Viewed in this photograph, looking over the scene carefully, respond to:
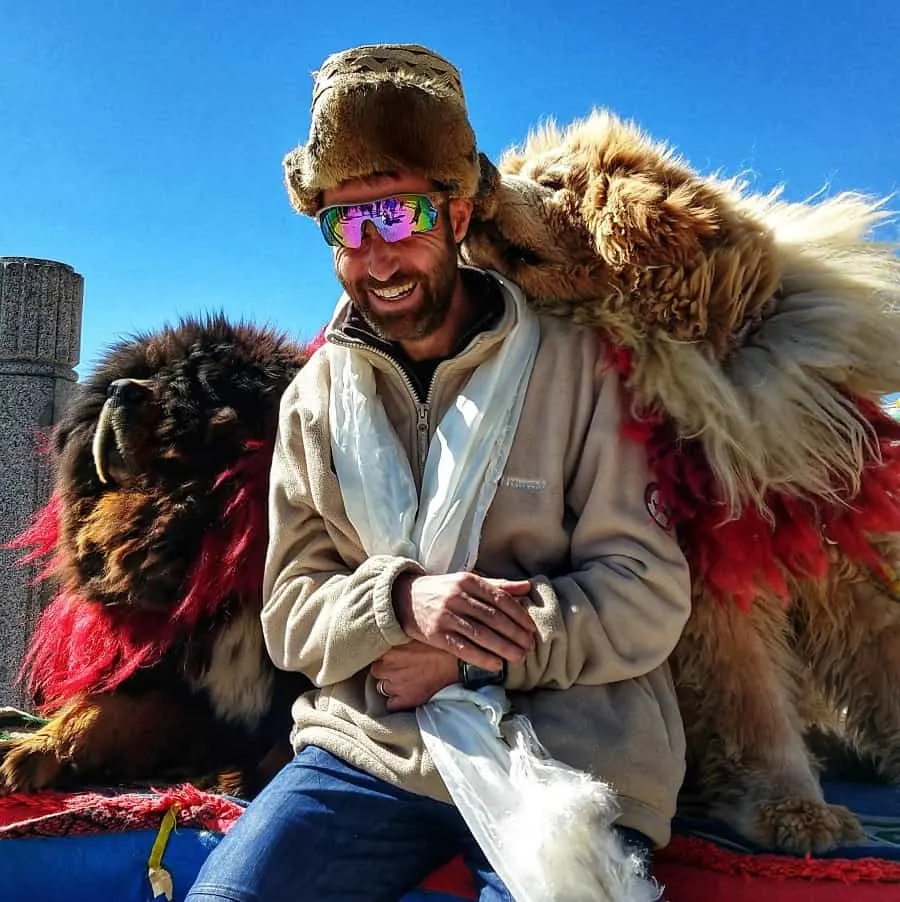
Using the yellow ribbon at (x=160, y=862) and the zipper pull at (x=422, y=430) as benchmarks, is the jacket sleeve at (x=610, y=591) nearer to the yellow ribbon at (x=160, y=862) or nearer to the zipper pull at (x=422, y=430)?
the zipper pull at (x=422, y=430)

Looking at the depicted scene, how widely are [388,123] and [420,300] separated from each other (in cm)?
32

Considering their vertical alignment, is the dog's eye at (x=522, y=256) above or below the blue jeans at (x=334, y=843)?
above

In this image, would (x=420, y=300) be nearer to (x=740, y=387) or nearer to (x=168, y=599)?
(x=740, y=387)

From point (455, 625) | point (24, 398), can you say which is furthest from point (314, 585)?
point (24, 398)

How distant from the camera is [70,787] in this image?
2.04 m

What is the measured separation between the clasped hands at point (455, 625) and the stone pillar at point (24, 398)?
297 cm

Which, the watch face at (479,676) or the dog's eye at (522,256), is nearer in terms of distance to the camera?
the watch face at (479,676)

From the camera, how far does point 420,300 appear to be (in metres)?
1.71

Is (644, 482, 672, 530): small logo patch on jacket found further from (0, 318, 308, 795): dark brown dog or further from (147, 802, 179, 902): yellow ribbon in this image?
(147, 802, 179, 902): yellow ribbon

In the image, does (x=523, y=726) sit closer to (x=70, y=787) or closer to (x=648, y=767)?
(x=648, y=767)

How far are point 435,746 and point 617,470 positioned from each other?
556 mm

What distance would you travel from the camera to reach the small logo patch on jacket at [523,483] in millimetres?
1603

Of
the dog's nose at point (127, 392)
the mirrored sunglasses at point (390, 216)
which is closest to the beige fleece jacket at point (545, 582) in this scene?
the mirrored sunglasses at point (390, 216)

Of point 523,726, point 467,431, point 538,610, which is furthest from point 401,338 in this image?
point 523,726
